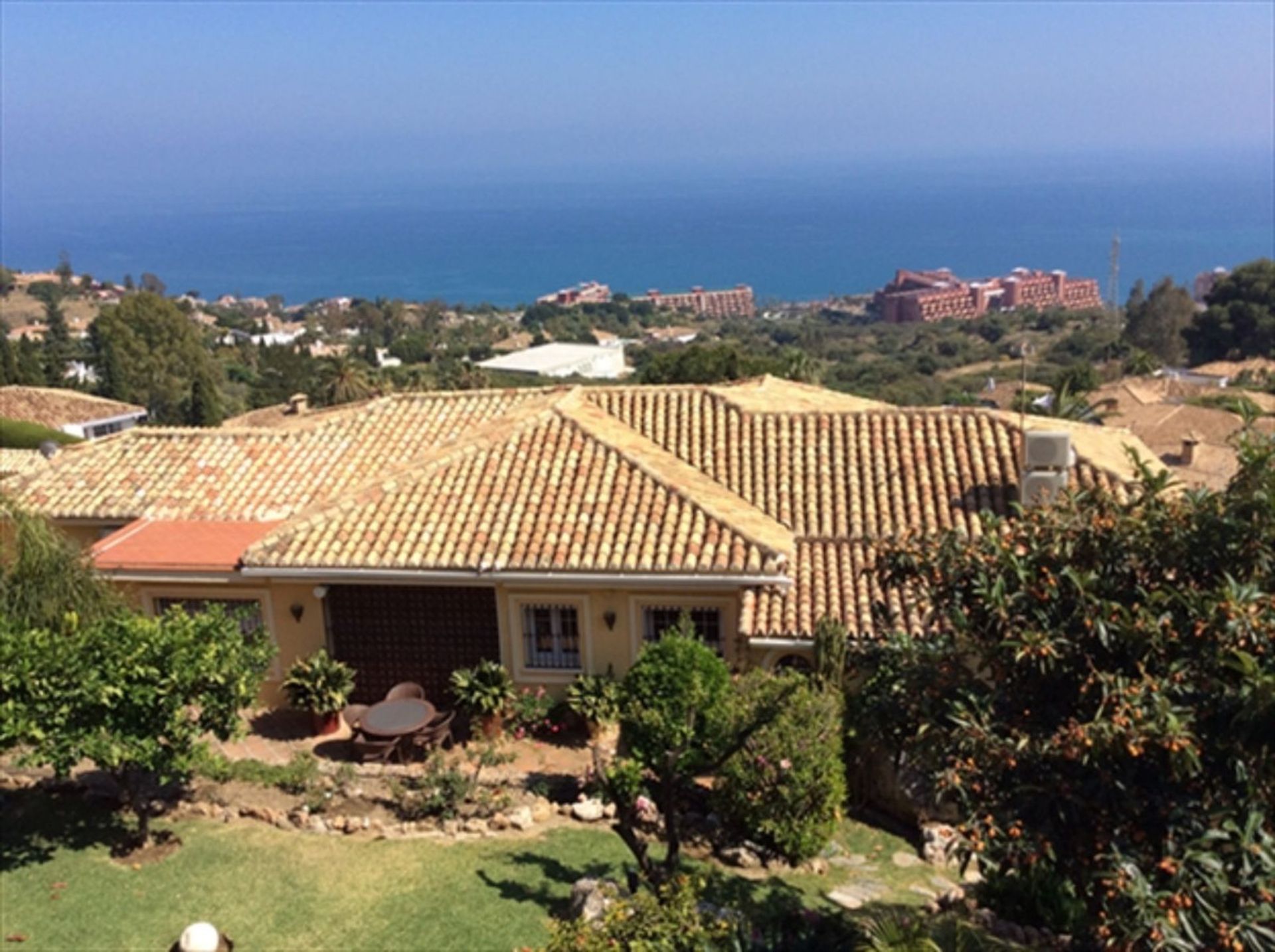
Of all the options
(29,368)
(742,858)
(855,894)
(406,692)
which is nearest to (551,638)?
(406,692)

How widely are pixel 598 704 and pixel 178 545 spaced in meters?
7.68

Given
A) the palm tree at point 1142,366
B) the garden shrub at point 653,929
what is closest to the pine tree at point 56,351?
the garden shrub at point 653,929

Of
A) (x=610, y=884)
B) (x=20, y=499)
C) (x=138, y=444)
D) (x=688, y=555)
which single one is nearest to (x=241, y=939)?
(x=610, y=884)

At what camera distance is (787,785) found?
496 inches

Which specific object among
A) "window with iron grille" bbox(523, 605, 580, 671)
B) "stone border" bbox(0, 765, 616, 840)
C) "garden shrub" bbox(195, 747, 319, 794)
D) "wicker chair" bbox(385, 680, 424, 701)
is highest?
"window with iron grille" bbox(523, 605, 580, 671)

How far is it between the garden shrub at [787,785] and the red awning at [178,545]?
8.87m

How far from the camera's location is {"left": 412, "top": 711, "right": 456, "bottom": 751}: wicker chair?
15391 mm

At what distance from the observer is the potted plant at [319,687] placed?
16.3 meters

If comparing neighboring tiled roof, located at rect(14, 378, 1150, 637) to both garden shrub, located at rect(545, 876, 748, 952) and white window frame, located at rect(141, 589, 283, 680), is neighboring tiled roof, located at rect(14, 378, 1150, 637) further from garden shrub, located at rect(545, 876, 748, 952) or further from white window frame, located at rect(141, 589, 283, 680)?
garden shrub, located at rect(545, 876, 748, 952)

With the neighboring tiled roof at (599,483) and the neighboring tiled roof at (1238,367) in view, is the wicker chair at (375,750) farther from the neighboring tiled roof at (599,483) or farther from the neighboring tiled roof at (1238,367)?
the neighboring tiled roof at (1238,367)

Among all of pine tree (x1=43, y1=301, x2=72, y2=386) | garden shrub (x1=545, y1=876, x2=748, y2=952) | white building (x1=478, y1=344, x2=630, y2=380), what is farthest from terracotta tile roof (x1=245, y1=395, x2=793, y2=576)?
white building (x1=478, y1=344, x2=630, y2=380)

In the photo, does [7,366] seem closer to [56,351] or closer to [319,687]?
[56,351]

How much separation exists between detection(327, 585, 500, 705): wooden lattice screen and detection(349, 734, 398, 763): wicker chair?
2.03m

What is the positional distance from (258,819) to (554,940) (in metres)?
6.50
